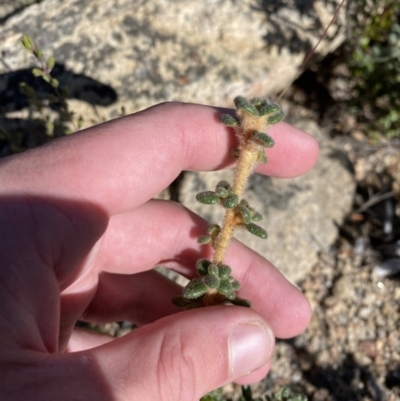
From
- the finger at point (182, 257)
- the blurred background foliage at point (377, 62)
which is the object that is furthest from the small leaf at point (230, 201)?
the blurred background foliage at point (377, 62)

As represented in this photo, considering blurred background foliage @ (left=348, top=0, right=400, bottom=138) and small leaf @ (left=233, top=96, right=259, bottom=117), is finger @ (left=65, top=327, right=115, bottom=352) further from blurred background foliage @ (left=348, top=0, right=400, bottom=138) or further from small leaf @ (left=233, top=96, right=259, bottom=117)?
blurred background foliage @ (left=348, top=0, right=400, bottom=138)

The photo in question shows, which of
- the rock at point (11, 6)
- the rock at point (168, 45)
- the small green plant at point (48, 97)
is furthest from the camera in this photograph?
the rock at point (11, 6)

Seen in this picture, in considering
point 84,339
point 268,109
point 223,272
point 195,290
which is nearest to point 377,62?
point 268,109

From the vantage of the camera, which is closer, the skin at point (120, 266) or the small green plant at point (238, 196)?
the skin at point (120, 266)

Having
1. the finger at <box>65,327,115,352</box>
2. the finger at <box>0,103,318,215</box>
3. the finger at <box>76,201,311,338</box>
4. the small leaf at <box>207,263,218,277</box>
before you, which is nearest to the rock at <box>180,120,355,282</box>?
the finger at <box>76,201,311,338</box>

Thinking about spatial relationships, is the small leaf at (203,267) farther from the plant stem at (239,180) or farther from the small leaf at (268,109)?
the small leaf at (268,109)

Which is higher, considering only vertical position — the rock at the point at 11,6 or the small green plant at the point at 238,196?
the small green plant at the point at 238,196

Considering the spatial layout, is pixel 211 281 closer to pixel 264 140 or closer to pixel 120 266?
pixel 264 140
